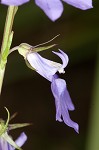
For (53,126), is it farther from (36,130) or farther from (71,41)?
(71,41)

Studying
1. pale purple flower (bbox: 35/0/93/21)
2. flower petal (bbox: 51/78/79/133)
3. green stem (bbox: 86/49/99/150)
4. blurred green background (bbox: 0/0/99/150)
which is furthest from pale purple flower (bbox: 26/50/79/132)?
blurred green background (bbox: 0/0/99/150)

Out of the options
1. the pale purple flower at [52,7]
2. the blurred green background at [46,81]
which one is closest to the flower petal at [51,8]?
the pale purple flower at [52,7]

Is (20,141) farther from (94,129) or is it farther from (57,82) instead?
(94,129)

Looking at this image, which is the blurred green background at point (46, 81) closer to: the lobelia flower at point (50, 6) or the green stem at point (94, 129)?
the green stem at point (94, 129)

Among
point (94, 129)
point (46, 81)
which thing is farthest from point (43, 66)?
point (46, 81)

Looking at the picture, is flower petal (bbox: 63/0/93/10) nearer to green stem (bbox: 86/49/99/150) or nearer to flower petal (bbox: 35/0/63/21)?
flower petal (bbox: 35/0/63/21)
